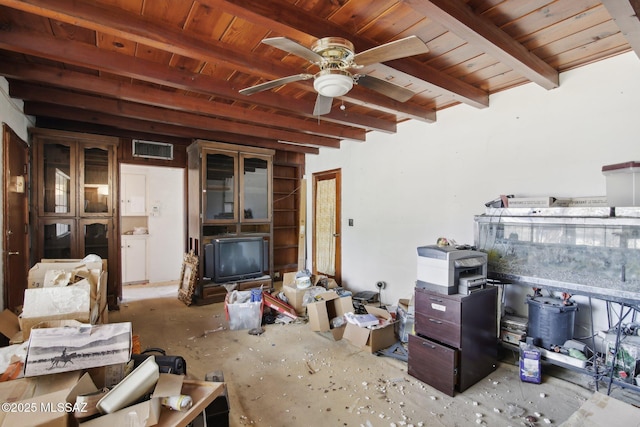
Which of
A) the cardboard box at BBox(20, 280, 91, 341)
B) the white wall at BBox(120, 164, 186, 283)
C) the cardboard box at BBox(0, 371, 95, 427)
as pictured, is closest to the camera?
the cardboard box at BBox(0, 371, 95, 427)

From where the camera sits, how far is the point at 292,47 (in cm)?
151

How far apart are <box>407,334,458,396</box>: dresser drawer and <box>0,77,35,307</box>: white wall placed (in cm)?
331

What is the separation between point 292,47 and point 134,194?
505 centimetres

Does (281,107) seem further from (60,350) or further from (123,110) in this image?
(60,350)

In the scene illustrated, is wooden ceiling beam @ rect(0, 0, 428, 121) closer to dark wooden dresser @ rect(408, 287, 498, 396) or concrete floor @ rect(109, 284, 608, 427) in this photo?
dark wooden dresser @ rect(408, 287, 498, 396)

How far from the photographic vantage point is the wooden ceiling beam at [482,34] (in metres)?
1.54

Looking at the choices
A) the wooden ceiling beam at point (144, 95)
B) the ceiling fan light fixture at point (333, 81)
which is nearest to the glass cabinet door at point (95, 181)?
the wooden ceiling beam at point (144, 95)

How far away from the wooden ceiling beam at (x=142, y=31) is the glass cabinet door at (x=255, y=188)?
2.55 metres

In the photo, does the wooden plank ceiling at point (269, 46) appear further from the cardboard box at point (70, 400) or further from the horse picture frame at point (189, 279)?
the horse picture frame at point (189, 279)

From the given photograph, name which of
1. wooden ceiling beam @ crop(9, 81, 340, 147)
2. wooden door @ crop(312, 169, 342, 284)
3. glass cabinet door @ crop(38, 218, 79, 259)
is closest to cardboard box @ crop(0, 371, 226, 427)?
wooden ceiling beam @ crop(9, 81, 340, 147)

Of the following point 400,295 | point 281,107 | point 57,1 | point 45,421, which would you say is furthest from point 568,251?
point 57,1

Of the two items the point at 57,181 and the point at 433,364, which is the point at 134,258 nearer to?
the point at 57,181

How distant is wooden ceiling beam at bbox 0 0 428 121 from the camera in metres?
1.54

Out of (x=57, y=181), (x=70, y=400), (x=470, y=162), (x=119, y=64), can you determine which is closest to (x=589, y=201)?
(x=470, y=162)
